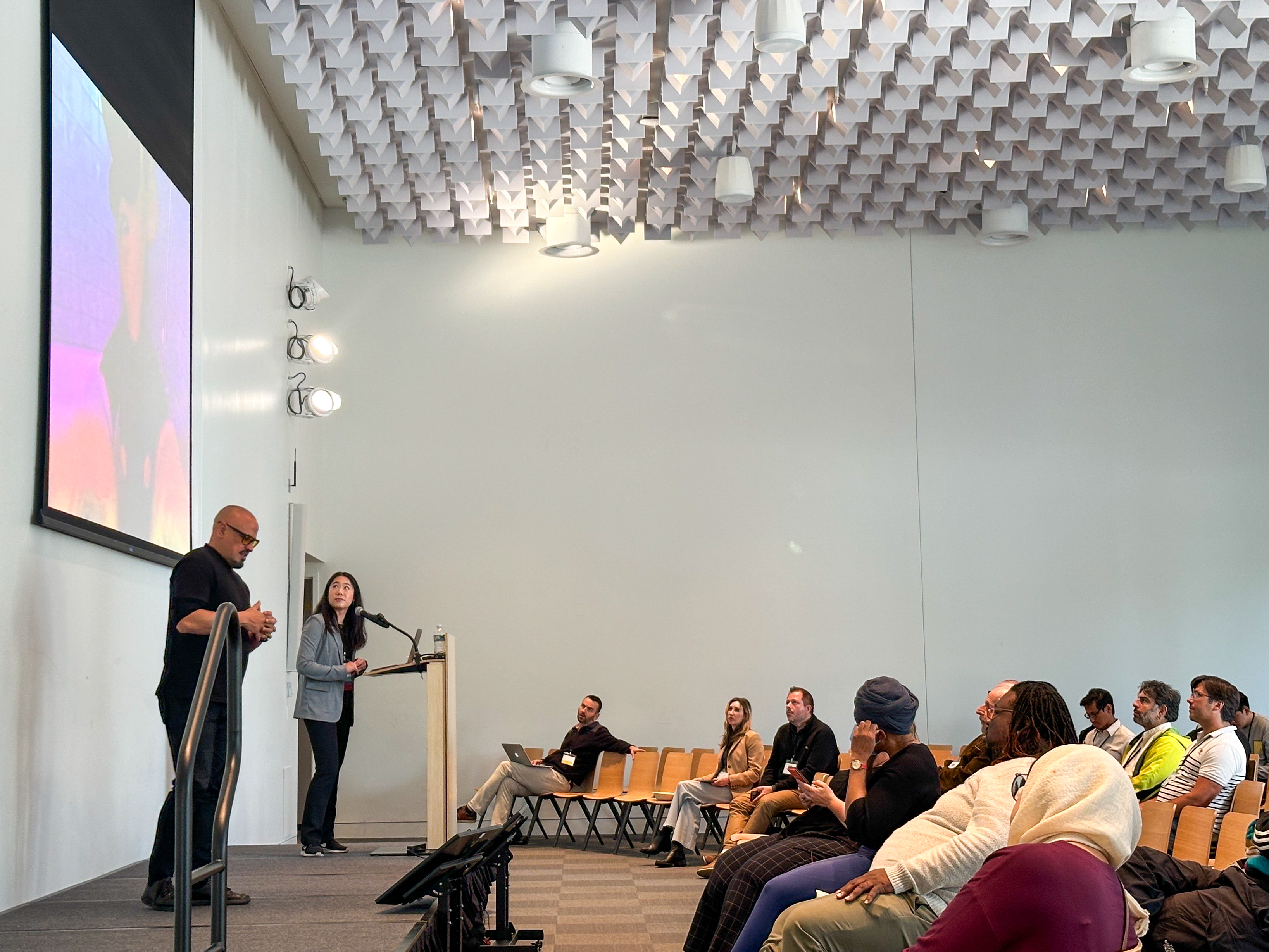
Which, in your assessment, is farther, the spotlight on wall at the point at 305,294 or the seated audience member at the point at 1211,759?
the spotlight on wall at the point at 305,294

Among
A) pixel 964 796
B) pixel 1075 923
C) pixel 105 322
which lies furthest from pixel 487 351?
pixel 1075 923

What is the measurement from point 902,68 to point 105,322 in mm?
4713

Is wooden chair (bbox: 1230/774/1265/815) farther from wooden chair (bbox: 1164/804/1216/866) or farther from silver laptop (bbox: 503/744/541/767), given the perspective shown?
silver laptop (bbox: 503/744/541/767)

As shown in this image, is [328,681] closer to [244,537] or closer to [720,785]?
[244,537]

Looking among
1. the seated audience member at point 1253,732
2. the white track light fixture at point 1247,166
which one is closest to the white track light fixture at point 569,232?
the white track light fixture at point 1247,166

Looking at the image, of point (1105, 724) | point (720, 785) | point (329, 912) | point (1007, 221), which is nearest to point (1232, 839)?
point (1105, 724)

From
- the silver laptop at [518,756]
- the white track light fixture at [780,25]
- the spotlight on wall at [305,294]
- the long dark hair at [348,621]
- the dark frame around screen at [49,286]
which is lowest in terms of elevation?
the silver laptop at [518,756]

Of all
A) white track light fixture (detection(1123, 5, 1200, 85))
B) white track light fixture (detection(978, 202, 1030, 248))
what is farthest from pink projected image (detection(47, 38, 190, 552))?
white track light fixture (detection(978, 202, 1030, 248))

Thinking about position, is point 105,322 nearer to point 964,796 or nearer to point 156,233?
point 156,233

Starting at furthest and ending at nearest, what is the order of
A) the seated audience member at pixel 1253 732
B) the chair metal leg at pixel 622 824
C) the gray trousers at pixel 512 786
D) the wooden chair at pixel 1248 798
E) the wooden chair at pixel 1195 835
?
the gray trousers at pixel 512 786
the chair metal leg at pixel 622 824
the seated audience member at pixel 1253 732
the wooden chair at pixel 1248 798
the wooden chair at pixel 1195 835

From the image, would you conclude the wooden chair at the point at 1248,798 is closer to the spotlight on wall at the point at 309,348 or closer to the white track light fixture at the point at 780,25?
the white track light fixture at the point at 780,25

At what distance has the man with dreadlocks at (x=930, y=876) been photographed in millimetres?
3176

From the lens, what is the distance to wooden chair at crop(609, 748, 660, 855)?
29.0ft

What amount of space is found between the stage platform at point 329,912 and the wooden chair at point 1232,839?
2.14 metres
